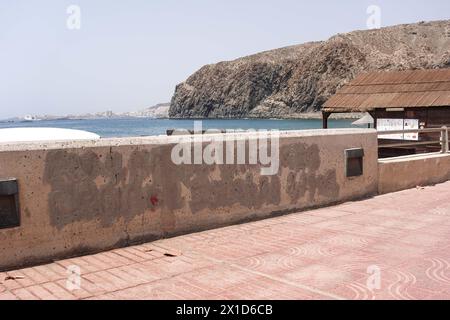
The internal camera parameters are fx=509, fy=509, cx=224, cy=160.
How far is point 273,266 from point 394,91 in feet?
71.5

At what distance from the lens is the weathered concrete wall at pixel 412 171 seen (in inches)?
384

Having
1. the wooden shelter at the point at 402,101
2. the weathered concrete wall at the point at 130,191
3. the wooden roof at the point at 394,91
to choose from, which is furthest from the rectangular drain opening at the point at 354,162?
the wooden roof at the point at 394,91

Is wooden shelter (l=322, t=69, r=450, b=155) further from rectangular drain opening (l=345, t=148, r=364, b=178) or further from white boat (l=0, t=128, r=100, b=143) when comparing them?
white boat (l=0, t=128, r=100, b=143)

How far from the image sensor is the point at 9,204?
516 cm

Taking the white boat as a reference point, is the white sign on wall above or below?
below

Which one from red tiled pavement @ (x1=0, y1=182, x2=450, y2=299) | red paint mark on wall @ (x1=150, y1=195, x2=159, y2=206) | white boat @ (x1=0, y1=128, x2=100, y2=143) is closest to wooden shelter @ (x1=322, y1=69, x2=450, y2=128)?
red tiled pavement @ (x1=0, y1=182, x2=450, y2=299)

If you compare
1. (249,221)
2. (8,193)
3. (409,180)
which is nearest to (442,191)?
(409,180)

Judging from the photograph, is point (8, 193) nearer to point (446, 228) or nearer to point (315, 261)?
point (315, 261)

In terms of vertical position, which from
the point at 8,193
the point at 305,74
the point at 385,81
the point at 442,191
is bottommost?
the point at 442,191

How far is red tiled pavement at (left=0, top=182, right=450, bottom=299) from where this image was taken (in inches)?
175

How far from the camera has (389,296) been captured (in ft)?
14.0

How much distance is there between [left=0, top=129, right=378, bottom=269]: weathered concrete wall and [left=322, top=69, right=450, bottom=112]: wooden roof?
657 inches

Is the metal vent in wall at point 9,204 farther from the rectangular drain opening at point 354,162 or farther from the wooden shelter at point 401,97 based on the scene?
the wooden shelter at point 401,97
